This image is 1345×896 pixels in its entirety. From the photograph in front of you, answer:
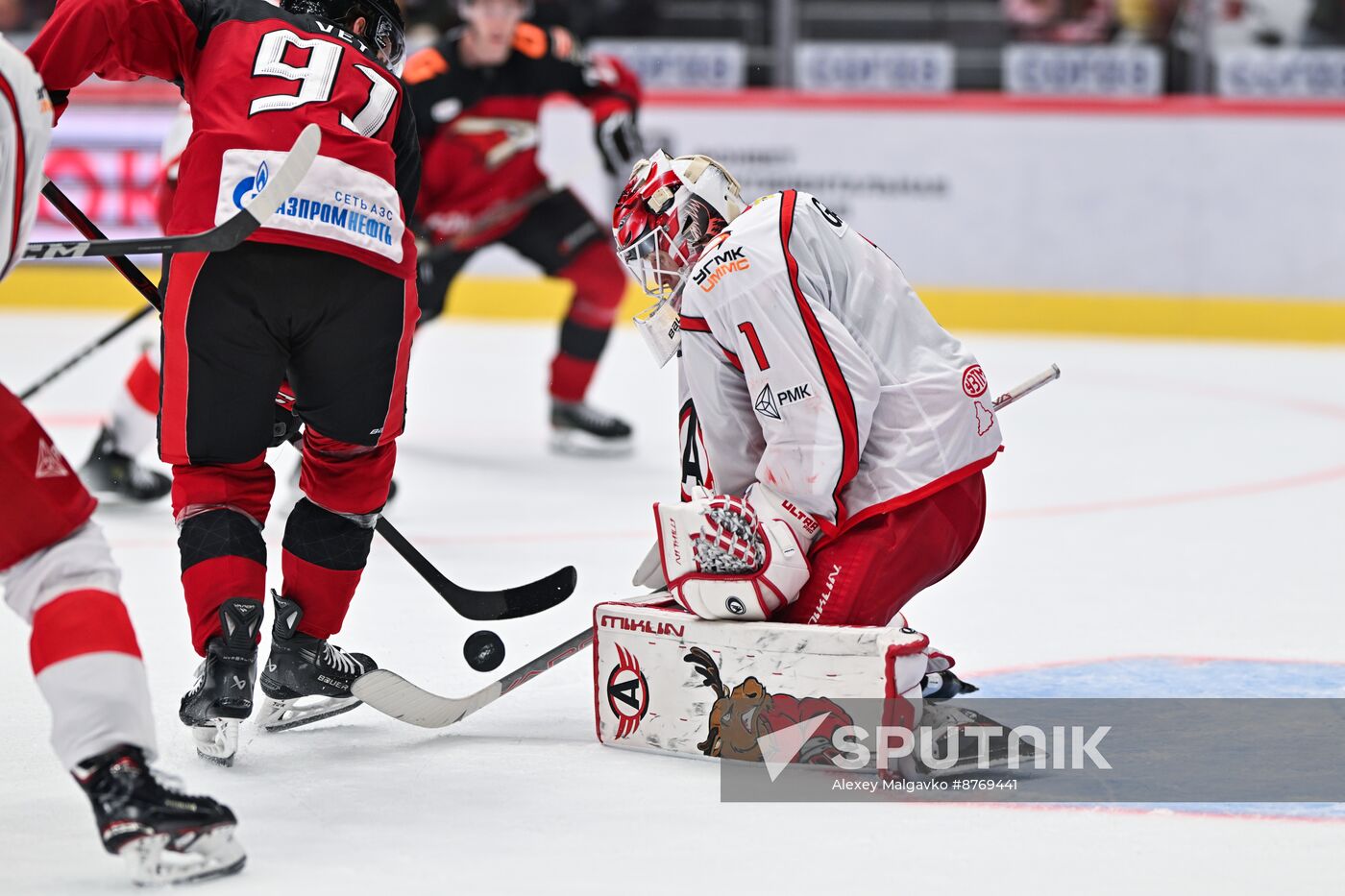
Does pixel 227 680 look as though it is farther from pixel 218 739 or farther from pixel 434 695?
pixel 434 695

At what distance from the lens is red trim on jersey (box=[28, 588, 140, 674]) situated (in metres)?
2.11

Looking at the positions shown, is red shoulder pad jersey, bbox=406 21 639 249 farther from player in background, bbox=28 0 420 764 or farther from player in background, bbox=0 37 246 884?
player in background, bbox=0 37 246 884

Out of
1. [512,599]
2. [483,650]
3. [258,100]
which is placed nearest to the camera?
[258,100]

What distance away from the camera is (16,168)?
212cm

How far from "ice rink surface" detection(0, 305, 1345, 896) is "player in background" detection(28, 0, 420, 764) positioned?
0.22 meters

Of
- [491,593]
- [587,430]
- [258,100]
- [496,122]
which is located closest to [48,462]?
[258,100]

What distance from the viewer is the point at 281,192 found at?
7.97 feet

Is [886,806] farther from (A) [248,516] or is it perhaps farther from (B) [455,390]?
(B) [455,390]

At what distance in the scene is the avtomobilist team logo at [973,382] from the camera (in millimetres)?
2837

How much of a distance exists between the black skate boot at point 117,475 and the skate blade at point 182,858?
9.40ft

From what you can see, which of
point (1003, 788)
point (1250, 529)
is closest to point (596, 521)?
point (1250, 529)

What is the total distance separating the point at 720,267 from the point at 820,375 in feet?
0.71

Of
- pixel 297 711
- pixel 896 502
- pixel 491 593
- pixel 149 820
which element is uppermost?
pixel 896 502

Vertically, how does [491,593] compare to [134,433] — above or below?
above
